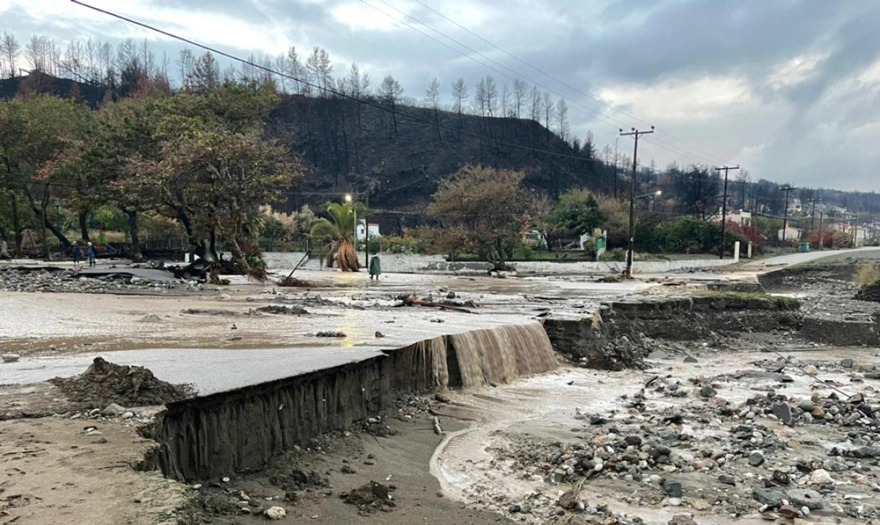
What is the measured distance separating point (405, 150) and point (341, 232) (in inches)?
3183

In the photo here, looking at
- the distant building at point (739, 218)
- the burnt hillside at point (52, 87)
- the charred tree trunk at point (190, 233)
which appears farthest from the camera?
the burnt hillside at point (52, 87)

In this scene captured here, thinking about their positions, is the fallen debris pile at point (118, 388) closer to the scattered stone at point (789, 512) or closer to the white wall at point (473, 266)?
the scattered stone at point (789, 512)

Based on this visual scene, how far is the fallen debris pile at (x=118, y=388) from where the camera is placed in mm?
6613

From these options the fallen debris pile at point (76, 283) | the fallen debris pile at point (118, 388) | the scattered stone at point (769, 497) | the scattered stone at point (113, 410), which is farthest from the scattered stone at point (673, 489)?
the fallen debris pile at point (76, 283)

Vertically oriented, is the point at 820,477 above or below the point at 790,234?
below

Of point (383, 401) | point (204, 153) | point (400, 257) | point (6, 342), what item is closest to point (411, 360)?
point (383, 401)

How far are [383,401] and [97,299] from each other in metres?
14.2

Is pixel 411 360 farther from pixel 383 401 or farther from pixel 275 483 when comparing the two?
pixel 275 483

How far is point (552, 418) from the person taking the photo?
10.7 meters

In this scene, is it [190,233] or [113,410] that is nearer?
[113,410]

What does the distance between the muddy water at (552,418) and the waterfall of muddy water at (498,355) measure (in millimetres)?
363

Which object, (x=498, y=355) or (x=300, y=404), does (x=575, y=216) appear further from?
(x=300, y=404)

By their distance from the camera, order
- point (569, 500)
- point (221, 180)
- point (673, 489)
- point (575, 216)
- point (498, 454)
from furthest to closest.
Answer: point (575, 216)
point (221, 180)
point (498, 454)
point (673, 489)
point (569, 500)

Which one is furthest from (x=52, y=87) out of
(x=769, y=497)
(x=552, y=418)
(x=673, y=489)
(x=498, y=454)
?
(x=769, y=497)
